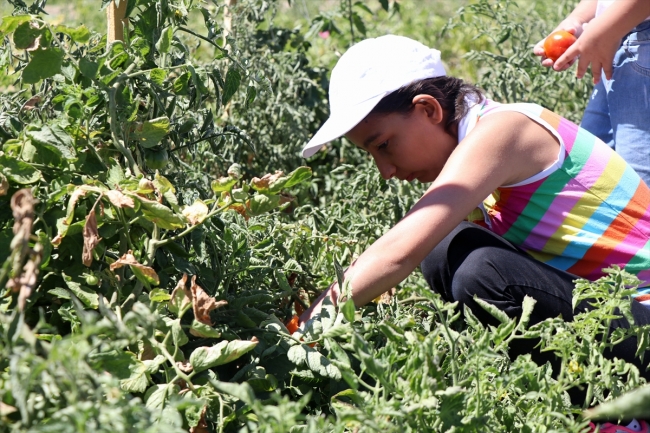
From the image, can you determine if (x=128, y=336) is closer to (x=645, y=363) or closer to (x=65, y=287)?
(x=65, y=287)

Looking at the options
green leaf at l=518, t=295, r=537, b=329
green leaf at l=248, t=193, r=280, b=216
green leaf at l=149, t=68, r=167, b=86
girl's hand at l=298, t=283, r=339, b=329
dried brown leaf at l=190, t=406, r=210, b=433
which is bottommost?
dried brown leaf at l=190, t=406, r=210, b=433

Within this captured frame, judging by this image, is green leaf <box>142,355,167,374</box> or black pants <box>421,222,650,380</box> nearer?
green leaf <box>142,355,167,374</box>

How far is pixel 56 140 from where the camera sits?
138 cm

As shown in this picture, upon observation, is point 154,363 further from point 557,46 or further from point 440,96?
point 557,46

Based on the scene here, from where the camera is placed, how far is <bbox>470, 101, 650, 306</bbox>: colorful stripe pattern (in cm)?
175

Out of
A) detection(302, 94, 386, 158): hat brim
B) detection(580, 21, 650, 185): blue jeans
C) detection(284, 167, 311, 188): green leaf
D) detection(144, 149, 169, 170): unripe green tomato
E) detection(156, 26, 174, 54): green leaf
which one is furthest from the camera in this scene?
detection(580, 21, 650, 185): blue jeans

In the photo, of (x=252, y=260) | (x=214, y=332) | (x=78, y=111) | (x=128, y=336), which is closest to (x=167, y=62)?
(x=78, y=111)

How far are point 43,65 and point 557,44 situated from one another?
4.50ft

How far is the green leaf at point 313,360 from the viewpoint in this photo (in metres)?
1.38

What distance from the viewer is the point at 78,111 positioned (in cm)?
143

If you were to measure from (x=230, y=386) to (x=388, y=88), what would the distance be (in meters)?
0.91

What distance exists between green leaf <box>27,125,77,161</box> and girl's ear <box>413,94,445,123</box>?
731 millimetres

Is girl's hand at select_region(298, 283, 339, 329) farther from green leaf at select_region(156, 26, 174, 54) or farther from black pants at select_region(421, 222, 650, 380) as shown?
green leaf at select_region(156, 26, 174, 54)

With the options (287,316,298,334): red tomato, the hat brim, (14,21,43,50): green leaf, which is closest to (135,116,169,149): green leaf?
(14,21,43,50): green leaf
